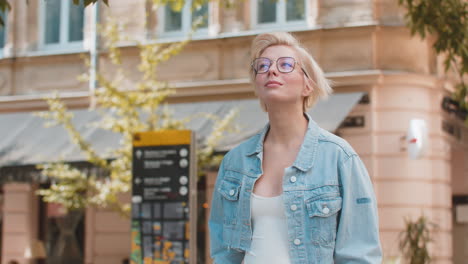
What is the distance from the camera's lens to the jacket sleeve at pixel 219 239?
3002 millimetres

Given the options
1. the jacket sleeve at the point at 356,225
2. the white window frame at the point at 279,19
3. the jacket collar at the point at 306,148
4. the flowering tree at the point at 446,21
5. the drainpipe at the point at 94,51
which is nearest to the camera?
the jacket sleeve at the point at 356,225

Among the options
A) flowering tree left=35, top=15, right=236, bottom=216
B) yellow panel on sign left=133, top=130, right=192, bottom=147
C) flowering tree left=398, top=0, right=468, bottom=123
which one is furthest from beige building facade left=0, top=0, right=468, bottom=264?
yellow panel on sign left=133, top=130, right=192, bottom=147

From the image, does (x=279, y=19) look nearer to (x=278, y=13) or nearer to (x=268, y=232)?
(x=278, y=13)

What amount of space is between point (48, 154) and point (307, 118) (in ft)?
34.1

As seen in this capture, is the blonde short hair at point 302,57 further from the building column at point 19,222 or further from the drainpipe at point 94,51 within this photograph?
the building column at point 19,222

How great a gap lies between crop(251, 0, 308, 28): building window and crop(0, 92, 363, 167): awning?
1.50 m

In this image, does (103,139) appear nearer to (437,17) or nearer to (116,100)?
(116,100)

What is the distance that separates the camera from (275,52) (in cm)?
303

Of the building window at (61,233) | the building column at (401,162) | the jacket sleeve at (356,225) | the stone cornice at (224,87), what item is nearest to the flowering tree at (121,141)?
the stone cornice at (224,87)

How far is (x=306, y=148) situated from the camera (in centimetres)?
292

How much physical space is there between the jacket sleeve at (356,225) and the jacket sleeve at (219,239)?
1.33ft

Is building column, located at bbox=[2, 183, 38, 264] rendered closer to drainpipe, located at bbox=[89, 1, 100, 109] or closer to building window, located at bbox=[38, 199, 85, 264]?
building window, located at bbox=[38, 199, 85, 264]

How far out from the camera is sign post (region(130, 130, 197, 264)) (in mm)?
8953

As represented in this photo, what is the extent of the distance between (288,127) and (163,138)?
20.1 ft
